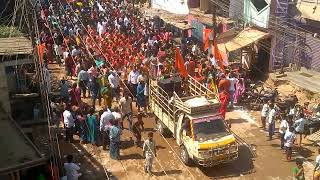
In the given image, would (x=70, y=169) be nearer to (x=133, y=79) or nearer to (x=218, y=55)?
(x=133, y=79)

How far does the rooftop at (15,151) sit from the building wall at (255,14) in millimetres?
15778

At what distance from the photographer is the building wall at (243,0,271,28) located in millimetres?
23672

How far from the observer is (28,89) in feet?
60.0

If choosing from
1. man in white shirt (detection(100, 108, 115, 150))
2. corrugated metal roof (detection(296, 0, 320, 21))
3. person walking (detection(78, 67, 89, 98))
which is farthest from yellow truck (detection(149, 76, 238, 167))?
corrugated metal roof (detection(296, 0, 320, 21))

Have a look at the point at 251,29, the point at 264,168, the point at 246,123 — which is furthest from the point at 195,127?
the point at 251,29

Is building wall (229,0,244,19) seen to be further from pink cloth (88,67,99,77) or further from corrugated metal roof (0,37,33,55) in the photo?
corrugated metal roof (0,37,33,55)

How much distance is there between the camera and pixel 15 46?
15422 mm

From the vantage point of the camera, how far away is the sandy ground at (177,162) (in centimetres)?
1514

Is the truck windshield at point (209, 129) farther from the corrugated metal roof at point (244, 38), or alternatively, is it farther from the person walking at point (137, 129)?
the corrugated metal roof at point (244, 38)

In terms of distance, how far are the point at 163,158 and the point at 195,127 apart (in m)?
1.96

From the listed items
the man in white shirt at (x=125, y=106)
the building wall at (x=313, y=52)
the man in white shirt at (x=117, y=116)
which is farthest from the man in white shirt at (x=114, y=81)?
the building wall at (x=313, y=52)

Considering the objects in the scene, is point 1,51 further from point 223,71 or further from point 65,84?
point 223,71

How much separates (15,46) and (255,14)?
14.2 m

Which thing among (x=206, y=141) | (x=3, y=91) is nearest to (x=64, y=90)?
(x=3, y=91)
